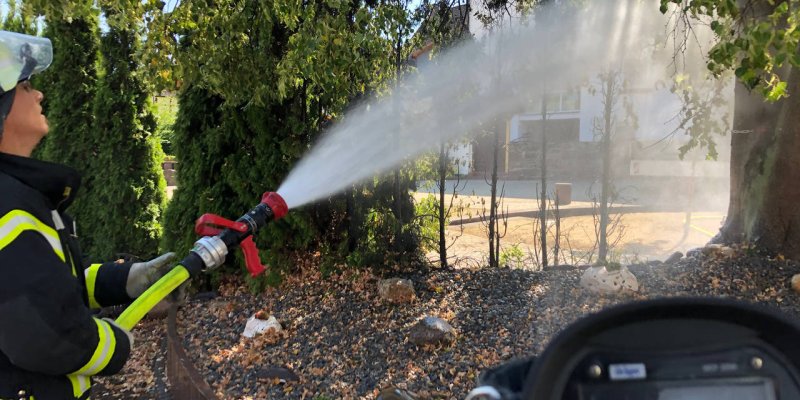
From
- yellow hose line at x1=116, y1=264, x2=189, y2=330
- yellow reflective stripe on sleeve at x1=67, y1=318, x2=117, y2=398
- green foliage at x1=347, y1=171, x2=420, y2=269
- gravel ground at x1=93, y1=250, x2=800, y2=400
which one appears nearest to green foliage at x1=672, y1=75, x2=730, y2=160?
gravel ground at x1=93, y1=250, x2=800, y2=400

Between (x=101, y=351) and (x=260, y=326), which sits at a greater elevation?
(x=101, y=351)

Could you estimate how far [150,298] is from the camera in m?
1.66

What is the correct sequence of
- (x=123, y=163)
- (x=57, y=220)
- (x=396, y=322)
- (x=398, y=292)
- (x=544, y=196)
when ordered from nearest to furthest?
1. (x=57, y=220)
2. (x=396, y=322)
3. (x=398, y=292)
4. (x=544, y=196)
5. (x=123, y=163)

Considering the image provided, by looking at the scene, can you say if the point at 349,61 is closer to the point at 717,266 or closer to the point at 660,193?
the point at 717,266

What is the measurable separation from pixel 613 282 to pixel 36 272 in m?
3.87

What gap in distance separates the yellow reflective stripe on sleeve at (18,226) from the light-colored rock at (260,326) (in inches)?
108

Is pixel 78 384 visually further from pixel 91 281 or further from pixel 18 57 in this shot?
pixel 18 57

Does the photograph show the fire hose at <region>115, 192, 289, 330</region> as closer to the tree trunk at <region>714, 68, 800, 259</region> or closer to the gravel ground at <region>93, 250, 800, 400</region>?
the gravel ground at <region>93, 250, 800, 400</region>

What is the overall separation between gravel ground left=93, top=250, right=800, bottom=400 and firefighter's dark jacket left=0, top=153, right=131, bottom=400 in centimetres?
196

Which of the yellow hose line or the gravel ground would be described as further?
the gravel ground

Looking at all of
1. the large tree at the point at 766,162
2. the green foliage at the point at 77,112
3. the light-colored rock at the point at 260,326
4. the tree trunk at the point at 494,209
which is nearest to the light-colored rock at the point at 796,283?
the large tree at the point at 766,162

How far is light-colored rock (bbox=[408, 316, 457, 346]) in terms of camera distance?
3.59m

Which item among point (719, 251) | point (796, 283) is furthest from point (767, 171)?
point (796, 283)

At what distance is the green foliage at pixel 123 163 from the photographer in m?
7.00
